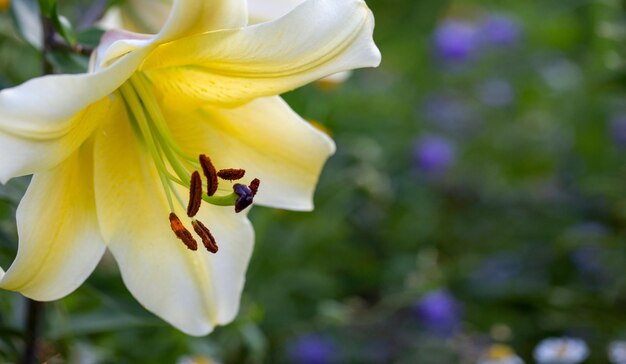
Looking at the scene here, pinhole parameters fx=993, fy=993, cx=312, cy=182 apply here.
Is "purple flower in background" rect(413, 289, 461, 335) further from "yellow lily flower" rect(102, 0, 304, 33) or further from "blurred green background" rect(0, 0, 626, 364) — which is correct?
"yellow lily flower" rect(102, 0, 304, 33)

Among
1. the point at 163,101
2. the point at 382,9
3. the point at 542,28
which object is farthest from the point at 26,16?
the point at 542,28

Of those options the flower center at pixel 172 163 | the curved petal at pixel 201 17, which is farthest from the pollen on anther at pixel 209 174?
the curved petal at pixel 201 17

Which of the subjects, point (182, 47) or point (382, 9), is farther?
point (382, 9)

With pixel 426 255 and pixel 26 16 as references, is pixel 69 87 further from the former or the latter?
pixel 426 255

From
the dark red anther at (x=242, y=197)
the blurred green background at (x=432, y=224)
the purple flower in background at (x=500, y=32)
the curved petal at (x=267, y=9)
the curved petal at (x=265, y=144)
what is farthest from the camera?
the purple flower in background at (x=500, y=32)

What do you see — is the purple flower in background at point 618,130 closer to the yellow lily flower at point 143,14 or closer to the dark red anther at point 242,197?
the yellow lily flower at point 143,14

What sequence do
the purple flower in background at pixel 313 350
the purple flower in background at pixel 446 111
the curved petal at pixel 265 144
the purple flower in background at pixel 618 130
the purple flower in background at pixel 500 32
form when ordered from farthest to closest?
the purple flower in background at pixel 500 32
the purple flower in background at pixel 446 111
the purple flower in background at pixel 618 130
the purple flower in background at pixel 313 350
the curved petal at pixel 265 144

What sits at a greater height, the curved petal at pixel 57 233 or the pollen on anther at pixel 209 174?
the pollen on anther at pixel 209 174
